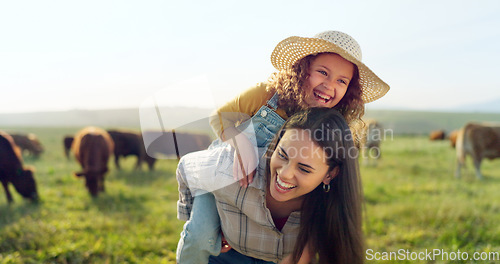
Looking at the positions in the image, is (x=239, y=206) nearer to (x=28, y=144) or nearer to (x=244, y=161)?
(x=244, y=161)

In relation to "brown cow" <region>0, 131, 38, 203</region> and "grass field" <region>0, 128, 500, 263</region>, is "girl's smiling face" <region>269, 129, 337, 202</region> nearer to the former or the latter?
"grass field" <region>0, 128, 500, 263</region>

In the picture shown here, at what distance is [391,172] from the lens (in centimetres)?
1141

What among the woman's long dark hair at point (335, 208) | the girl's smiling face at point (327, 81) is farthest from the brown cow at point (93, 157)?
the girl's smiling face at point (327, 81)

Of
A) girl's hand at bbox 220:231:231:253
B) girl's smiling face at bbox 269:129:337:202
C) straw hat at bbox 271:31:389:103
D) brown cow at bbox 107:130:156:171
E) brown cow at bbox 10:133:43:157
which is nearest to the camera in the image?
girl's smiling face at bbox 269:129:337:202

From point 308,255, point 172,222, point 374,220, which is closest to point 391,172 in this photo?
point 374,220

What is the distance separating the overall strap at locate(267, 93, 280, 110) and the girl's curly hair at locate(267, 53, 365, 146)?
2cm

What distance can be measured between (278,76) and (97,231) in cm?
430

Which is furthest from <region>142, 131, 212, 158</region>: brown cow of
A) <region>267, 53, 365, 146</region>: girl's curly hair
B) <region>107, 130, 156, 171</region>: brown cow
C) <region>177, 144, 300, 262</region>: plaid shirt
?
<region>107, 130, 156, 171</region>: brown cow

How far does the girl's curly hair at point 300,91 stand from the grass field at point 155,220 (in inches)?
31.4

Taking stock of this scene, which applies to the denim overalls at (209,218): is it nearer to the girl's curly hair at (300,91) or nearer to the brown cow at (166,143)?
the girl's curly hair at (300,91)

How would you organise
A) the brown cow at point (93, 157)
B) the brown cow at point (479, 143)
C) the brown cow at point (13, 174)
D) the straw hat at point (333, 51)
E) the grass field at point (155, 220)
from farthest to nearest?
1. the brown cow at point (479, 143)
2. the brown cow at point (93, 157)
3. the brown cow at point (13, 174)
4. the grass field at point (155, 220)
5. the straw hat at point (333, 51)

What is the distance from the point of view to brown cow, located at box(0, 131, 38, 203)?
24.7 feet

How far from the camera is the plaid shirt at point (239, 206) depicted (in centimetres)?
222

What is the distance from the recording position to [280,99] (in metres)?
2.33
